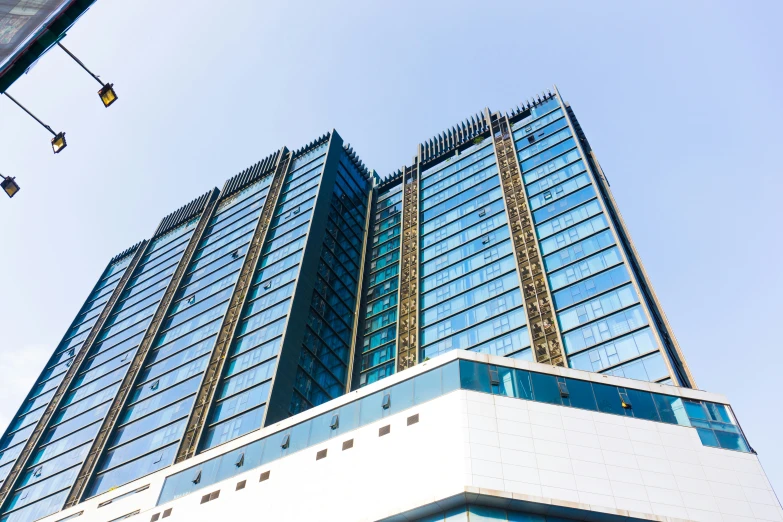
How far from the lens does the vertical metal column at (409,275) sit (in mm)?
63188

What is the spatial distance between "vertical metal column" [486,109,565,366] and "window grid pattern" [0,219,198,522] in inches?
1888

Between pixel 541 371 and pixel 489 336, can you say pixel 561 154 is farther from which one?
pixel 541 371

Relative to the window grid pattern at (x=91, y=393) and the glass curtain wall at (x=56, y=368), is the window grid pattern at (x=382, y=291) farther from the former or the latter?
the glass curtain wall at (x=56, y=368)

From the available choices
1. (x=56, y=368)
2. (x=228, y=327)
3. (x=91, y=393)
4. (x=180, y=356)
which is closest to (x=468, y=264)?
(x=228, y=327)

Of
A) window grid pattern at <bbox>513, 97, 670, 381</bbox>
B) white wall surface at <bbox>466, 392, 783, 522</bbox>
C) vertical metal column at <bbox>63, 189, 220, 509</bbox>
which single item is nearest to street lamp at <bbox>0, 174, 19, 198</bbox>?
white wall surface at <bbox>466, 392, 783, 522</bbox>

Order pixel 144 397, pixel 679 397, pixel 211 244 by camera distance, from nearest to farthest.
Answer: pixel 679 397 → pixel 144 397 → pixel 211 244

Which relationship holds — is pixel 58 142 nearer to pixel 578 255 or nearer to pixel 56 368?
pixel 578 255

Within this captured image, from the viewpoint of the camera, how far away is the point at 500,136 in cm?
8206

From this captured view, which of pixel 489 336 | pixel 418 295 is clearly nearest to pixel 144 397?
pixel 418 295

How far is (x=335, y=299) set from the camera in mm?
71312

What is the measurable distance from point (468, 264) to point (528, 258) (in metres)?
7.62

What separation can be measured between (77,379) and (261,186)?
3589cm

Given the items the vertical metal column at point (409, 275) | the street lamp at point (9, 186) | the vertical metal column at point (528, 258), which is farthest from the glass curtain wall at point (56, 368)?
the street lamp at point (9, 186)

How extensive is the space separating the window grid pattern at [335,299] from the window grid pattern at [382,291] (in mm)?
1832
